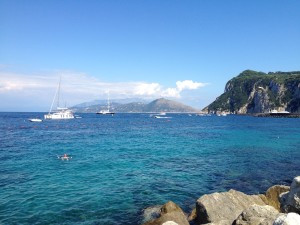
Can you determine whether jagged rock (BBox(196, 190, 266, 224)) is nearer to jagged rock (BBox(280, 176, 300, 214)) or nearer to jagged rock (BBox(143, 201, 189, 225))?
jagged rock (BBox(143, 201, 189, 225))

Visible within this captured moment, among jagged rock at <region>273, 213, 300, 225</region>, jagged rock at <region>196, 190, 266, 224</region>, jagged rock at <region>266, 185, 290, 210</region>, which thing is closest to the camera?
jagged rock at <region>273, 213, 300, 225</region>

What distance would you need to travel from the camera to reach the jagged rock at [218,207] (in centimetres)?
1888

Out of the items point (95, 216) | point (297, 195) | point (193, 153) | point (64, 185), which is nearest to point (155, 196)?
point (95, 216)

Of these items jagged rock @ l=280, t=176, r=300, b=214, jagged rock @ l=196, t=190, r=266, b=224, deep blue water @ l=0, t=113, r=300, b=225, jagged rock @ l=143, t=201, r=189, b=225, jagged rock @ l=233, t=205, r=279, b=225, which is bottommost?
deep blue water @ l=0, t=113, r=300, b=225

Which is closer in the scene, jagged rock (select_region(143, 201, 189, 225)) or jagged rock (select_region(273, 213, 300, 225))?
jagged rock (select_region(273, 213, 300, 225))

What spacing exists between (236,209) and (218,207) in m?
1.40

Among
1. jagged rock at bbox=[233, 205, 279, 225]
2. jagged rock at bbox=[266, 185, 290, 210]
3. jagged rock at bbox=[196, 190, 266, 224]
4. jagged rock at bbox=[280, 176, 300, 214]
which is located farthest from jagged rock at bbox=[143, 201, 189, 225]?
jagged rock at bbox=[266, 185, 290, 210]

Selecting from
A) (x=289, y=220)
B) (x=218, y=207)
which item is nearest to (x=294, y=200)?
(x=289, y=220)

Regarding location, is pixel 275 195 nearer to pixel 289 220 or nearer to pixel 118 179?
pixel 289 220

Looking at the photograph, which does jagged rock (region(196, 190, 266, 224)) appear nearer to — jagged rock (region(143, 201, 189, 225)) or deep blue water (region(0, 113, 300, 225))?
jagged rock (region(143, 201, 189, 225))

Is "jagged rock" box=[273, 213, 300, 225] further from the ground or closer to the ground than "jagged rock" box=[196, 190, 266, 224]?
further from the ground

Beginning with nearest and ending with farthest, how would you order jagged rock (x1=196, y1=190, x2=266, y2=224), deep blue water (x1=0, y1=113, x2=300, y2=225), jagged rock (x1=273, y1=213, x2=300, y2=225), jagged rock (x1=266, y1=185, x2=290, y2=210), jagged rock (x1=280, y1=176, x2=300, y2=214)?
jagged rock (x1=273, y1=213, x2=300, y2=225)
jagged rock (x1=280, y1=176, x2=300, y2=214)
jagged rock (x1=196, y1=190, x2=266, y2=224)
jagged rock (x1=266, y1=185, x2=290, y2=210)
deep blue water (x1=0, y1=113, x2=300, y2=225)

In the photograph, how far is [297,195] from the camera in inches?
563

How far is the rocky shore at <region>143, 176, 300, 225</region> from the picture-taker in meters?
14.4
